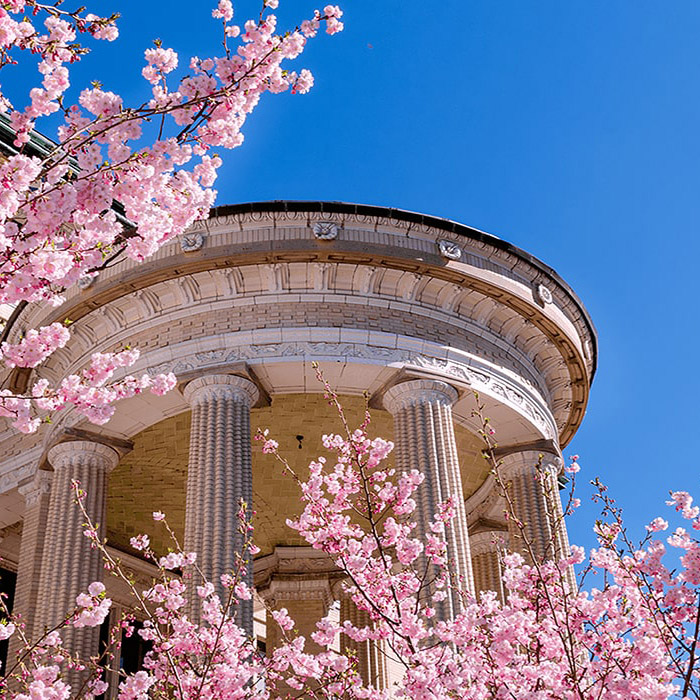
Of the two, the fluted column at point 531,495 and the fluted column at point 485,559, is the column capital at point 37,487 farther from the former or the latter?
the fluted column at point 485,559

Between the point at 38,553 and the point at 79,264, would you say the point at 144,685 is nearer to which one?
the point at 79,264

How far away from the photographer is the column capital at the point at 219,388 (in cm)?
2012

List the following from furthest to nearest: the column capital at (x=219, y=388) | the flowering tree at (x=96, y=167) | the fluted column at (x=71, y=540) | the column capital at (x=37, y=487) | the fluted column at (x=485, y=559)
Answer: the fluted column at (x=485, y=559) → the column capital at (x=37, y=487) → the column capital at (x=219, y=388) → the fluted column at (x=71, y=540) → the flowering tree at (x=96, y=167)

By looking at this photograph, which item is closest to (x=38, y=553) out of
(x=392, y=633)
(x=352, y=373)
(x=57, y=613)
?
(x=57, y=613)

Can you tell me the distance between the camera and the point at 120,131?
24.2ft

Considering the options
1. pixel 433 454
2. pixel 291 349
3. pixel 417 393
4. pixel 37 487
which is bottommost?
pixel 433 454

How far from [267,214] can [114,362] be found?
44.1ft

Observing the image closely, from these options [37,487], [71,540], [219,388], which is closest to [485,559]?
[219,388]

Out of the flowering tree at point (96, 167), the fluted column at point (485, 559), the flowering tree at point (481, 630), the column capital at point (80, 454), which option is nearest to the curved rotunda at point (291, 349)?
the column capital at point (80, 454)

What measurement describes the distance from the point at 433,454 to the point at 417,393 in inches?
57.5

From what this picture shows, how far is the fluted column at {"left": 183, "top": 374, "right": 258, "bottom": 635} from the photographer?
59.5ft

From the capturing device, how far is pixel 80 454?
21.8m

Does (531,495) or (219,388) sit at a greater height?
(219,388)

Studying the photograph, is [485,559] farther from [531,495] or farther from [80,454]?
[80,454]
